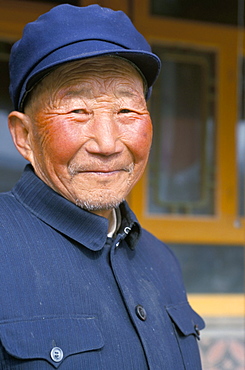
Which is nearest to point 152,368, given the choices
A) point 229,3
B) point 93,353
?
point 93,353

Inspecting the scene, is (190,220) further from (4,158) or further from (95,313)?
(95,313)

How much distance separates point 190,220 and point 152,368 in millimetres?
2470

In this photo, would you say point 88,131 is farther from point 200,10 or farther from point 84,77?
point 200,10

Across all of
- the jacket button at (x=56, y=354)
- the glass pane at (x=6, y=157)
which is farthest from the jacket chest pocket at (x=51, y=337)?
the glass pane at (x=6, y=157)

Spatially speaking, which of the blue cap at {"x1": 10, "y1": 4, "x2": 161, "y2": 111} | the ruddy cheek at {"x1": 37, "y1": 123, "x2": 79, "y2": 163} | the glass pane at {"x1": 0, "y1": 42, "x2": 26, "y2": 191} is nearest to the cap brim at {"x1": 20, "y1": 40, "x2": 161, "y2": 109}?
the blue cap at {"x1": 10, "y1": 4, "x2": 161, "y2": 111}

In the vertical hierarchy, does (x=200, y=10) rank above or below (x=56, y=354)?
above

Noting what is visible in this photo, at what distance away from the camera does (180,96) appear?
3941 mm

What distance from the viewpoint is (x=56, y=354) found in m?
1.28

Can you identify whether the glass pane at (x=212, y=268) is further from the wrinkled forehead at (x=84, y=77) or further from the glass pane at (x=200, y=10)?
the wrinkled forehead at (x=84, y=77)

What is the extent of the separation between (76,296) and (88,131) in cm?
41

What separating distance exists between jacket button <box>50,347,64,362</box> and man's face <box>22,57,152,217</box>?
37 cm

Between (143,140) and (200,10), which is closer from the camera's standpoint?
(143,140)

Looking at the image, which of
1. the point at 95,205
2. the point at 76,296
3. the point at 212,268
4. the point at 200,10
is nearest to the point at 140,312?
the point at 76,296

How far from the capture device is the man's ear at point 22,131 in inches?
60.6
